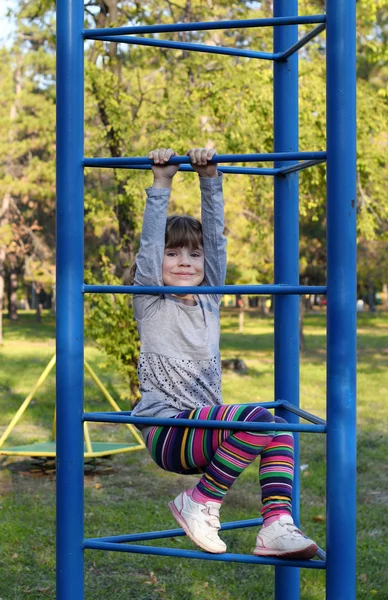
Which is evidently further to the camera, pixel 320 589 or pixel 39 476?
pixel 39 476

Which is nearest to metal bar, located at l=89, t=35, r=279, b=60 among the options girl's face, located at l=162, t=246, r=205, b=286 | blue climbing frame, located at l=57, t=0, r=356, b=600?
blue climbing frame, located at l=57, t=0, r=356, b=600

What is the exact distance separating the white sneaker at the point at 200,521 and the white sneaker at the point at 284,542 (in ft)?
0.39

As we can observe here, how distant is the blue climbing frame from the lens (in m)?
2.54

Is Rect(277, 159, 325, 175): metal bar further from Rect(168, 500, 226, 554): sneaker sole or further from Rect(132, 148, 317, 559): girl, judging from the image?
Rect(168, 500, 226, 554): sneaker sole

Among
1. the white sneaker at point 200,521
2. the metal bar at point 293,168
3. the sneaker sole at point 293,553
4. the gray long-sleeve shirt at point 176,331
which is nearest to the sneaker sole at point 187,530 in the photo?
the white sneaker at point 200,521

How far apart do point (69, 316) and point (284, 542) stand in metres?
0.88

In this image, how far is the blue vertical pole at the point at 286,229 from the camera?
326 cm

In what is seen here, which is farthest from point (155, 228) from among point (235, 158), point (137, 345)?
point (137, 345)

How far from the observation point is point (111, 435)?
9.09m

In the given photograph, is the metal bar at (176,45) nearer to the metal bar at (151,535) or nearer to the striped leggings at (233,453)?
the striped leggings at (233,453)

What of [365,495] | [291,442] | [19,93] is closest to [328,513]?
[291,442]

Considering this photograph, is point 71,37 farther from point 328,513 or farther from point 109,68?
point 109,68

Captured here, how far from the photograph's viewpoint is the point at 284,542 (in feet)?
8.45

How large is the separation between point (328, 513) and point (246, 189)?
9.15m
